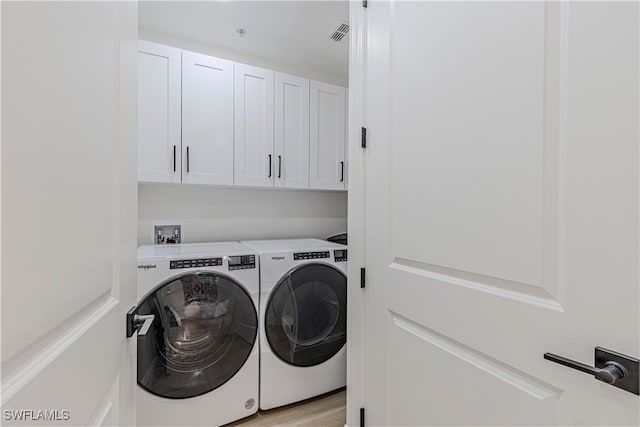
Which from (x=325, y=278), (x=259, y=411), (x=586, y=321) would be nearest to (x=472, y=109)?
(x=586, y=321)

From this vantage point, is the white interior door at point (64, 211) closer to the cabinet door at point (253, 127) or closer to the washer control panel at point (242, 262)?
the washer control panel at point (242, 262)

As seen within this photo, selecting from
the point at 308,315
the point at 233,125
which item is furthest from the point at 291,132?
the point at 308,315

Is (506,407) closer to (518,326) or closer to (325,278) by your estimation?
(518,326)

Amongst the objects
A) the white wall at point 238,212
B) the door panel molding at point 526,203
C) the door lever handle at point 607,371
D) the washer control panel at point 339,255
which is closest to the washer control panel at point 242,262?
the washer control panel at point 339,255

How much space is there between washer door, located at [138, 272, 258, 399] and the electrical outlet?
2.47ft

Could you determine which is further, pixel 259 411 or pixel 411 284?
pixel 259 411

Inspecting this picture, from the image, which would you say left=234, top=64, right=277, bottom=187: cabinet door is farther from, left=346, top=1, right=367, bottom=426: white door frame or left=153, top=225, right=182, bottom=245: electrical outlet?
left=346, top=1, right=367, bottom=426: white door frame

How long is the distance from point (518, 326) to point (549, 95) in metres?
0.56

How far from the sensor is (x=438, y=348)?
93 centimetres

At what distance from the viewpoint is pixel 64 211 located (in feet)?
1.48

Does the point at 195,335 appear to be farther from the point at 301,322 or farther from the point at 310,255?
the point at 310,255

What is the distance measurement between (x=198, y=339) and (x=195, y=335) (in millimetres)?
29

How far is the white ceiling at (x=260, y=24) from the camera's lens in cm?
176

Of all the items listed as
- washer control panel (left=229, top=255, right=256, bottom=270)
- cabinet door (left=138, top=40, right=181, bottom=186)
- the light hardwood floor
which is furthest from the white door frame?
cabinet door (left=138, top=40, right=181, bottom=186)
